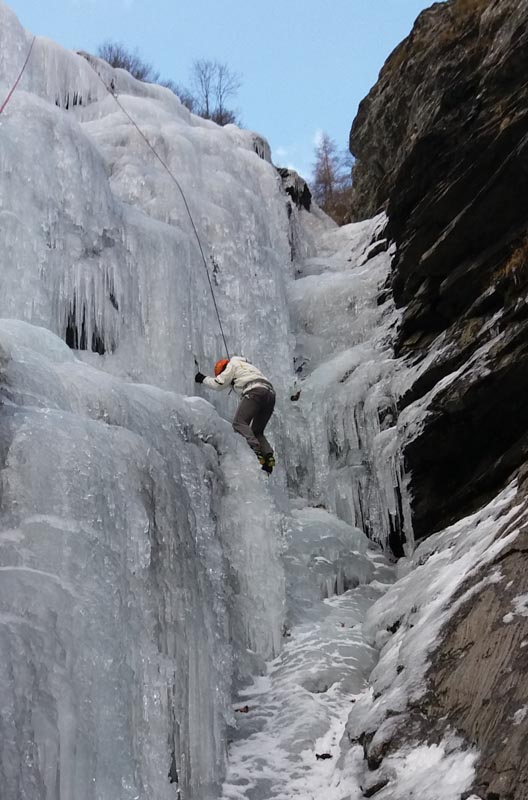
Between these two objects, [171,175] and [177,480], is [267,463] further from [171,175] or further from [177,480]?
[171,175]

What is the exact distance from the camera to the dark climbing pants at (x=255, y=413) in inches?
264

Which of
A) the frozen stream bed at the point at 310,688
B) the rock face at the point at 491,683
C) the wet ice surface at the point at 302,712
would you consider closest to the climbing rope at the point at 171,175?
the frozen stream bed at the point at 310,688

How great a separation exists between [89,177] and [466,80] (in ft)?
14.8

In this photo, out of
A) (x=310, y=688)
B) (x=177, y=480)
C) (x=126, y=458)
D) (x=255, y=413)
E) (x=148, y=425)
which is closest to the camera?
(x=126, y=458)

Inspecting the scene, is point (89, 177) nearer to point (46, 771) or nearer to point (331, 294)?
point (331, 294)

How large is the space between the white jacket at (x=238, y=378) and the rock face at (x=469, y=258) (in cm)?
153

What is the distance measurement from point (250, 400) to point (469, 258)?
240 centimetres

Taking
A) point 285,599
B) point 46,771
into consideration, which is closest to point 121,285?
point 285,599

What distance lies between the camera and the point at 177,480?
4.98m

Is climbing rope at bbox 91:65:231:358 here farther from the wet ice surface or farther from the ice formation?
the wet ice surface

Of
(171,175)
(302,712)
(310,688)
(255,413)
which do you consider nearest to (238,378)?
(255,413)

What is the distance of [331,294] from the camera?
404 inches

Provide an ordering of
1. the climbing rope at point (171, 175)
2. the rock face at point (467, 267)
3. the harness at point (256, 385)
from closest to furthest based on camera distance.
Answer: the rock face at point (467, 267)
the harness at point (256, 385)
the climbing rope at point (171, 175)

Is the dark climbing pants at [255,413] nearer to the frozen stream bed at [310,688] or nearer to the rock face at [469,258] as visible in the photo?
the frozen stream bed at [310,688]
